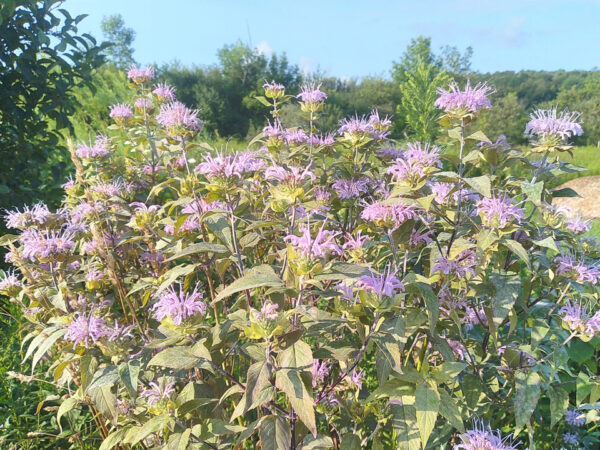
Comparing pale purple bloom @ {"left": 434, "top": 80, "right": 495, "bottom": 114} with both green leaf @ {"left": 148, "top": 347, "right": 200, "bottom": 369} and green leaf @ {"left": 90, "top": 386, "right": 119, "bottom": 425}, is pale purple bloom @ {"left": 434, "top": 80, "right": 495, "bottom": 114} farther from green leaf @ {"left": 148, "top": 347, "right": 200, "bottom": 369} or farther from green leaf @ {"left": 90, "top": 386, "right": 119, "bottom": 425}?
green leaf @ {"left": 90, "top": 386, "right": 119, "bottom": 425}

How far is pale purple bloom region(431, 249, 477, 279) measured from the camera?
1.16 m

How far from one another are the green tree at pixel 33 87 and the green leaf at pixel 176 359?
2662 millimetres

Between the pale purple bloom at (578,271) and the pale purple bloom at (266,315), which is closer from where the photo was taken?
the pale purple bloom at (266,315)

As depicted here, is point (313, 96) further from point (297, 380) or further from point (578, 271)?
point (297, 380)

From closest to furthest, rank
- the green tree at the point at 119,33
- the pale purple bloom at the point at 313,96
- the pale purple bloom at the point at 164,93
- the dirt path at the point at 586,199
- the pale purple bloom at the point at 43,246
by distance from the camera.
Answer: the pale purple bloom at the point at 43,246 → the pale purple bloom at the point at 313,96 → the pale purple bloom at the point at 164,93 → the dirt path at the point at 586,199 → the green tree at the point at 119,33

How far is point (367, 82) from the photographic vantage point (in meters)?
29.4

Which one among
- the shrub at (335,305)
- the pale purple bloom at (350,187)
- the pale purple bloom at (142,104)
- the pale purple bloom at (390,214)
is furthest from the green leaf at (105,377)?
the pale purple bloom at (142,104)

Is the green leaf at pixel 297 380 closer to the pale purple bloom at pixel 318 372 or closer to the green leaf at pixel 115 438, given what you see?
the pale purple bloom at pixel 318 372

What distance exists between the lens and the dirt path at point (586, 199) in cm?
633

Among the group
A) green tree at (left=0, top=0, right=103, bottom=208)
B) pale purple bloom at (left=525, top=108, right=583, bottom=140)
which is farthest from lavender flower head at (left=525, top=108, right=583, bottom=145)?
green tree at (left=0, top=0, right=103, bottom=208)

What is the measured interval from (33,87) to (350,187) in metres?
3.13

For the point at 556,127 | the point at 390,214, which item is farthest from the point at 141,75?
the point at 556,127

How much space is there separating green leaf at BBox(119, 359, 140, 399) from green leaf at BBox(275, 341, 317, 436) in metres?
0.41

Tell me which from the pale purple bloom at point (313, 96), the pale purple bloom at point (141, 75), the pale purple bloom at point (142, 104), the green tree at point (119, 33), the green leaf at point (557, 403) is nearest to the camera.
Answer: the green leaf at point (557, 403)
